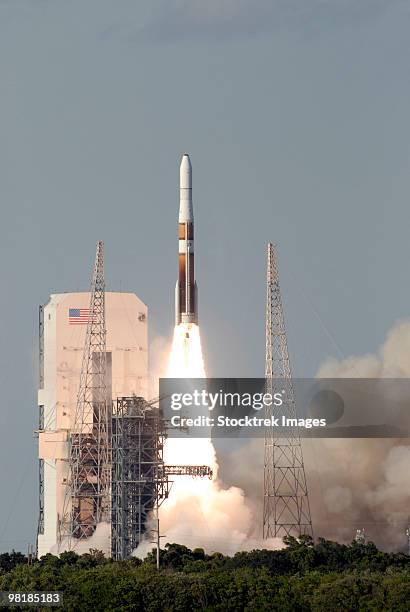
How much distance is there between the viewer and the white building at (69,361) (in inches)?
4035

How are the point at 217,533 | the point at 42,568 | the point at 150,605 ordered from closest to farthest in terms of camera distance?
the point at 150,605
the point at 42,568
the point at 217,533

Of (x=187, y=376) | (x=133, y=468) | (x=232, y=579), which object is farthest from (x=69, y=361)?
(x=232, y=579)

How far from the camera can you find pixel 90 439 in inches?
3994

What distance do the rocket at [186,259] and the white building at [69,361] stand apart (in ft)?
18.4

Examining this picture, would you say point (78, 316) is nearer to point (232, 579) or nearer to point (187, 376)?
Answer: point (187, 376)

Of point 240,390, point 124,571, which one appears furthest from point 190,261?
point 124,571

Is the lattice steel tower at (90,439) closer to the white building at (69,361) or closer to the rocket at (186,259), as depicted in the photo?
the white building at (69,361)

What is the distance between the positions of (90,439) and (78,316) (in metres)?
3.87

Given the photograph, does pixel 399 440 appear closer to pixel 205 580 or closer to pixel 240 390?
pixel 240 390

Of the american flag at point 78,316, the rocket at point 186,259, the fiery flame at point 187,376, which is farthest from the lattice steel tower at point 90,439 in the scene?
the rocket at point 186,259

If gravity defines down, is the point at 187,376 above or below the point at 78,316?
below

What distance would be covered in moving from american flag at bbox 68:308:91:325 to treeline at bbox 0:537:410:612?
9150 millimetres

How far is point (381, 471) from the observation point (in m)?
102

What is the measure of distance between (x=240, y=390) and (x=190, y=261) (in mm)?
5385
